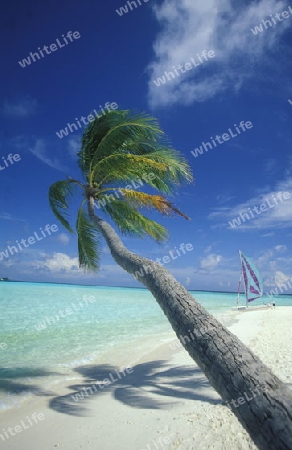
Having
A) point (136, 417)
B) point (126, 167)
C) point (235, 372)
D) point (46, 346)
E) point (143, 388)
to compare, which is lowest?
point (143, 388)

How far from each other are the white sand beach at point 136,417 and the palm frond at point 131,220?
3544mm

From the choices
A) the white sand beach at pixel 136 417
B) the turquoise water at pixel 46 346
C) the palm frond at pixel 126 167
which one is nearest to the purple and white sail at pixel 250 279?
the turquoise water at pixel 46 346

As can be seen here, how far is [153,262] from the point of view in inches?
162

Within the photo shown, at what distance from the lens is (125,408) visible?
5.14 metres

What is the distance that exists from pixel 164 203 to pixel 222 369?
16.1ft

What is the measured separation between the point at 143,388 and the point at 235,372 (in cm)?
503

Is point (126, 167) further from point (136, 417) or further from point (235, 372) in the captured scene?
point (235, 372)

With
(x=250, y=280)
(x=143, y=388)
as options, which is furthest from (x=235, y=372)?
(x=250, y=280)

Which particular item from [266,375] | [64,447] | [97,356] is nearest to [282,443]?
[266,375]

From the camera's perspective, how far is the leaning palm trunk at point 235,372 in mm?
1609

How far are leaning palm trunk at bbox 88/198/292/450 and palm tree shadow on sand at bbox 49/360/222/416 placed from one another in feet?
9.50

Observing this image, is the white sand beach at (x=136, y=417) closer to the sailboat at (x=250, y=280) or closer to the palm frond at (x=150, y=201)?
the palm frond at (x=150, y=201)

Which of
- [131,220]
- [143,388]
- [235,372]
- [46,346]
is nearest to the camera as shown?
[235,372]

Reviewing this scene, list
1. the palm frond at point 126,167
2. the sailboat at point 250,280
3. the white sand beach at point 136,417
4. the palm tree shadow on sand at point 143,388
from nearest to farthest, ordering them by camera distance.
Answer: the white sand beach at point 136,417, the palm tree shadow on sand at point 143,388, the palm frond at point 126,167, the sailboat at point 250,280
